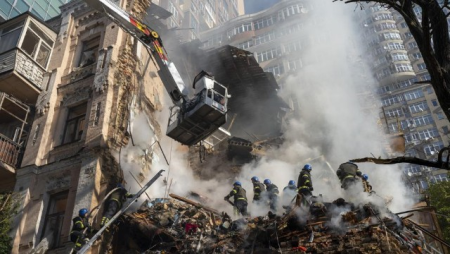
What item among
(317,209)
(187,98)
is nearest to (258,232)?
(317,209)

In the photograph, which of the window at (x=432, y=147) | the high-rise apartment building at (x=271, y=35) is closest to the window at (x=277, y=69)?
the high-rise apartment building at (x=271, y=35)

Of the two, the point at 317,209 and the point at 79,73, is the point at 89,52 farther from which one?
the point at 317,209

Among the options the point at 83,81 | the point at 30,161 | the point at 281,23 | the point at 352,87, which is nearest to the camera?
the point at 30,161

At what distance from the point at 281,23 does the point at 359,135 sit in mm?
27710

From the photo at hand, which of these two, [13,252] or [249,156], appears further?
[249,156]

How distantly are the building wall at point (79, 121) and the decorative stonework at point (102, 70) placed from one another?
4 cm

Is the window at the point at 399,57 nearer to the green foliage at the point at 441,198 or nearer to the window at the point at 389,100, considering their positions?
the window at the point at 389,100

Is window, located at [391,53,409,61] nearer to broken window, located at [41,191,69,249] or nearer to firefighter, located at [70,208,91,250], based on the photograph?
broken window, located at [41,191,69,249]

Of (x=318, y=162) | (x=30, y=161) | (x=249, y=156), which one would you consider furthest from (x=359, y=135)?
(x=30, y=161)

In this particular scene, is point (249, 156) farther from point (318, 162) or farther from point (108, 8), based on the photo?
point (108, 8)

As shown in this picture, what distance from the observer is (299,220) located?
9336 millimetres

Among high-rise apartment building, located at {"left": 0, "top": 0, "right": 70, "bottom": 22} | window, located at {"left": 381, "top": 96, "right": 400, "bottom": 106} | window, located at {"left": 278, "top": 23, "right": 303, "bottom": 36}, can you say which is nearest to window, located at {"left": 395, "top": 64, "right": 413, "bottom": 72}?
window, located at {"left": 381, "top": 96, "right": 400, "bottom": 106}

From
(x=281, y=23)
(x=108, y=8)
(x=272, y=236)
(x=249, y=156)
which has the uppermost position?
(x=281, y=23)

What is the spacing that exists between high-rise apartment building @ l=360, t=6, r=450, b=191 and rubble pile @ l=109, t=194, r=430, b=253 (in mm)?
47407
